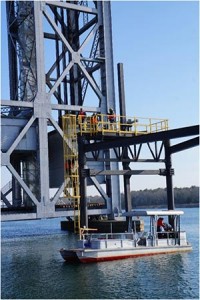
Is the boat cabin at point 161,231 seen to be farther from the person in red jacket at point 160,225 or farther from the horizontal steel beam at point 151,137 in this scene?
the horizontal steel beam at point 151,137

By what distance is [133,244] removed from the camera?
28.1 meters

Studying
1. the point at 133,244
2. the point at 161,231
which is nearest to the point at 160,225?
the point at 161,231

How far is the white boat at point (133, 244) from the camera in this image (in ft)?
87.2

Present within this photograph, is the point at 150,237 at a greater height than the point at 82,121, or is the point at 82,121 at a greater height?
the point at 82,121

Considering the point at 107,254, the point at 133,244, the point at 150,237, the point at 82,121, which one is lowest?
the point at 107,254

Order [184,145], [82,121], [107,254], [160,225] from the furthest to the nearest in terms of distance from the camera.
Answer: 1. [82,121]
2. [184,145]
3. [160,225]
4. [107,254]

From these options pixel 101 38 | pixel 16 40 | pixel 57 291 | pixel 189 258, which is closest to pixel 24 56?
pixel 16 40

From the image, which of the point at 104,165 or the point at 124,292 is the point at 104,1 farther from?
the point at 124,292

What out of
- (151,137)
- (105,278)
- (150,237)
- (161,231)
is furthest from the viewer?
(161,231)

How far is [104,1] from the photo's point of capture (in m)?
47.4

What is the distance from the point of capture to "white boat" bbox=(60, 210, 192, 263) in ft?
87.2

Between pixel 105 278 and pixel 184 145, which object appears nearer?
pixel 105 278

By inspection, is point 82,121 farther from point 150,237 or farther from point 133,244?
point 133,244

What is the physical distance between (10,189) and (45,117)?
9.40m
